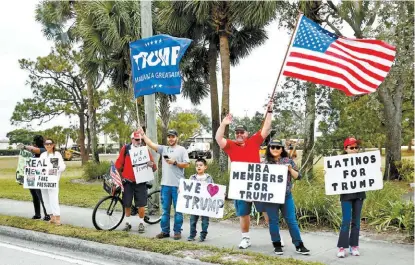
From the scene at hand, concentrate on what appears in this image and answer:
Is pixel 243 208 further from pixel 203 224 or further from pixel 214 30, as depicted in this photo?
pixel 214 30

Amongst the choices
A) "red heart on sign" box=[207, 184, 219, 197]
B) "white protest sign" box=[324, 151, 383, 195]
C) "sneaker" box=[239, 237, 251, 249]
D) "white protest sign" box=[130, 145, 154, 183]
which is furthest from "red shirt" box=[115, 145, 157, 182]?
"white protest sign" box=[324, 151, 383, 195]

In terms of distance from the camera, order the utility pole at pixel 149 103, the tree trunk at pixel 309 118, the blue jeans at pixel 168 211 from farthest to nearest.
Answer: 1. the tree trunk at pixel 309 118
2. the utility pole at pixel 149 103
3. the blue jeans at pixel 168 211

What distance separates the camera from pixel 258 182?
22.1 ft

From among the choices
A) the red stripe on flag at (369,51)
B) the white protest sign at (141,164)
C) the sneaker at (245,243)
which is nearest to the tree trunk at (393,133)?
the red stripe on flag at (369,51)

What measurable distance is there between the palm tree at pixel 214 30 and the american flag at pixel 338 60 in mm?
7866

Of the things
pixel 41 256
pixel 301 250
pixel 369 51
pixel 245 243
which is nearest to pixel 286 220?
pixel 301 250

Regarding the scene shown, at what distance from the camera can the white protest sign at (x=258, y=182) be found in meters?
6.58

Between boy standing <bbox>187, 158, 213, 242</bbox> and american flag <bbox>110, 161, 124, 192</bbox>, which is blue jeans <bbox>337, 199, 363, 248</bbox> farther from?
american flag <bbox>110, 161, 124, 192</bbox>

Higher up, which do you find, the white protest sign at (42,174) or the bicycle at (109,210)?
the white protest sign at (42,174)

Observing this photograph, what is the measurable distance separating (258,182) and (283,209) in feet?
1.70

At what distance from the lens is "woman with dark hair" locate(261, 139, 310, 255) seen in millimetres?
6570

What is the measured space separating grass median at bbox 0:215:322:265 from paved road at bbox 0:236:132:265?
1.20ft

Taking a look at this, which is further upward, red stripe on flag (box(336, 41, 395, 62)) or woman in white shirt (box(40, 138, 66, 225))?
red stripe on flag (box(336, 41, 395, 62))

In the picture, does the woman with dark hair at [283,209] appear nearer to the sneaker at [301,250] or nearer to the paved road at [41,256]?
the sneaker at [301,250]
